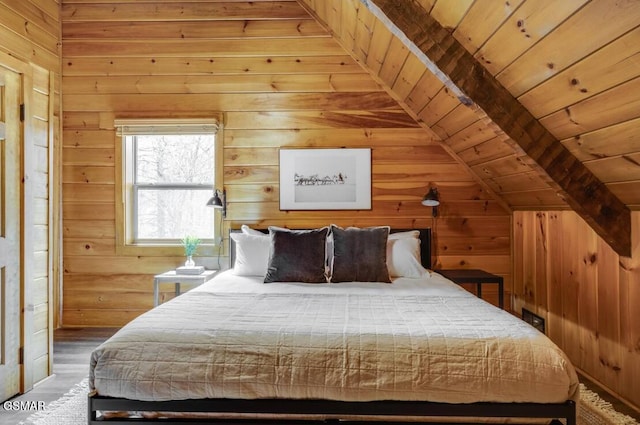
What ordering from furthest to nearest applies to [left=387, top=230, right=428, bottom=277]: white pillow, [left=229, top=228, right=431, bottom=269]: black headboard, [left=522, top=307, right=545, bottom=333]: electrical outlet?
1. [left=229, top=228, right=431, bottom=269]: black headboard
2. [left=522, top=307, right=545, bottom=333]: electrical outlet
3. [left=387, top=230, right=428, bottom=277]: white pillow

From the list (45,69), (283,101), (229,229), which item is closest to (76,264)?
(229,229)

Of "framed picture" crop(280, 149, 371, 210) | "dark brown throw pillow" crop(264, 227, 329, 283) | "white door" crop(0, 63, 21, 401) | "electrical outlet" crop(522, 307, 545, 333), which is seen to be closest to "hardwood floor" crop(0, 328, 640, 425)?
"white door" crop(0, 63, 21, 401)

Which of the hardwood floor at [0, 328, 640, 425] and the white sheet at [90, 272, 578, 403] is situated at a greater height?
the white sheet at [90, 272, 578, 403]

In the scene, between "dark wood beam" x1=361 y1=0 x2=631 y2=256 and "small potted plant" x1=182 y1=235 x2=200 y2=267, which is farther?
"small potted plant" x1=182 y1=235 x2=200 y2=267

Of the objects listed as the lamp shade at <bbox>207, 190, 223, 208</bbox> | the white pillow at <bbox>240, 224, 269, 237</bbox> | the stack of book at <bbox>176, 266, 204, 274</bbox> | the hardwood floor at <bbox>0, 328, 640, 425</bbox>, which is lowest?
the hardwood floor at <bbox>0, 328, 640, 425</bbox>

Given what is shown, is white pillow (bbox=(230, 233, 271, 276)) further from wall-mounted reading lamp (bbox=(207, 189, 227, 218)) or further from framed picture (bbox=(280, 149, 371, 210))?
framed picture (bbox=(280, 149, 371, 210))

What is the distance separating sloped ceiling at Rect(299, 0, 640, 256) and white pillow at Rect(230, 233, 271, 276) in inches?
66.7

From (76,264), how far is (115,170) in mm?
934

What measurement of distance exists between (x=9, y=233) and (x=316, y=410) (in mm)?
1992

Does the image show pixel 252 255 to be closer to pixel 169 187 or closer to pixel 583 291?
pixel 169 187

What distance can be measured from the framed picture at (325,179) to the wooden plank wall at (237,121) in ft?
0.25

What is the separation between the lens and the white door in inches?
88.7

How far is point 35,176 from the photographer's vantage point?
2492mm

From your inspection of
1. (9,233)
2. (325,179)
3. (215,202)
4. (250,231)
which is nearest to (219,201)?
(215,202)
